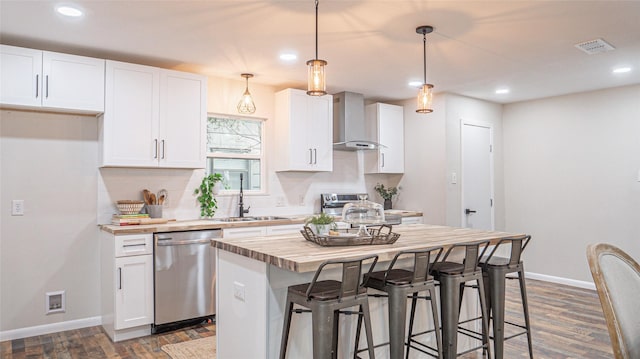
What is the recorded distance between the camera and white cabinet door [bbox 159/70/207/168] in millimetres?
4055

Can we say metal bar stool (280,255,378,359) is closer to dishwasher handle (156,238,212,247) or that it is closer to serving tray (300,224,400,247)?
serving tray (300,224,400,247)

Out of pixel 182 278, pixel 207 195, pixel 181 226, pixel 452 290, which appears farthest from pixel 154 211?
pixel 452 290

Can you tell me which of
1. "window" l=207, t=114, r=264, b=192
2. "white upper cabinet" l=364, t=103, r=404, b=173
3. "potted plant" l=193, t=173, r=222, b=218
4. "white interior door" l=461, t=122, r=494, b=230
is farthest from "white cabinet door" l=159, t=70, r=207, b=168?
"white interior door" l=461, t=122, r=494, b=230

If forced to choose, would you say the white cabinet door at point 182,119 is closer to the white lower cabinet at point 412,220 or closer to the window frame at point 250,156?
the window frame at point 250,156

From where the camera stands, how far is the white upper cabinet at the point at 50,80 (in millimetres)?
3350

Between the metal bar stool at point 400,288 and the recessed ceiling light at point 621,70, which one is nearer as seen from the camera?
the metal bar stool at point 400,288

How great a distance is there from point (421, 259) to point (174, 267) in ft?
7.55

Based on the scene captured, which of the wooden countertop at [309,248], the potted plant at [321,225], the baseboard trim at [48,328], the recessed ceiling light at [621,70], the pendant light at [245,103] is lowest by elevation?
the baseboard trim at [48,328]

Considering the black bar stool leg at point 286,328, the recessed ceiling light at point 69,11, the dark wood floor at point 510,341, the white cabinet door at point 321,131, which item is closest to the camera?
the black bar stool leg at point 286,328

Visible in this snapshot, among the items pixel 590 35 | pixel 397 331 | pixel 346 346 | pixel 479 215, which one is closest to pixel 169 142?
pixel 346 346

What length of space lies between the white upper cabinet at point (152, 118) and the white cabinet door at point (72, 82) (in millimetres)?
80

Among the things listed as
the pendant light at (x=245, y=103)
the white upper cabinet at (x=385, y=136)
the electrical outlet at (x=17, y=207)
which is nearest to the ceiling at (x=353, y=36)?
the pendant light at (x=245, y=103)

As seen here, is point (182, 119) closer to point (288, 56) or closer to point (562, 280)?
point (288, 56)

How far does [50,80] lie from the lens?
138 inches
